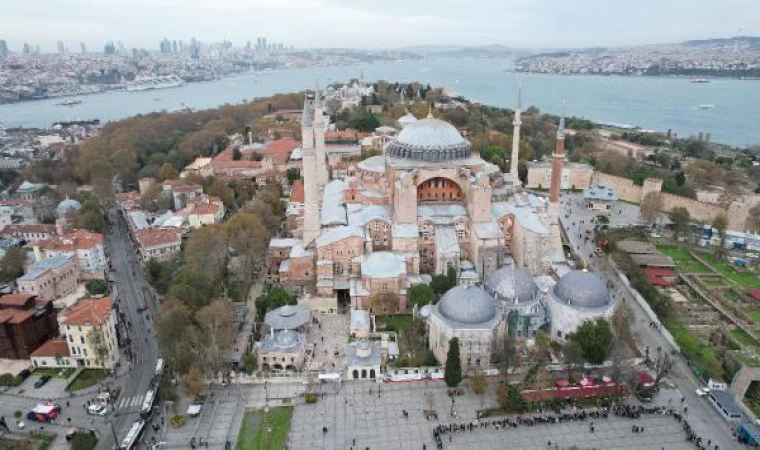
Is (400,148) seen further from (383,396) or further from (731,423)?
(731,423)

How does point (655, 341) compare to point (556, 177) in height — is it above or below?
below

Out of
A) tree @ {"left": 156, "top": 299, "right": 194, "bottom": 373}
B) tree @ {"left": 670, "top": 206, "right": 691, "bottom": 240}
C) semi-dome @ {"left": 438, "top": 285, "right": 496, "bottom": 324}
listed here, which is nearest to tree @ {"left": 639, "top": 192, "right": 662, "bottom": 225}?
tree @ {"left": 670, "top": 206, "right": 691, "bottom": 240}

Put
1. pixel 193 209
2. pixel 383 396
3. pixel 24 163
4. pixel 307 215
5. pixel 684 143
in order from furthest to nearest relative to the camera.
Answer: pixel 684 143 < pixel 24 163 < pixel 193 209 < pixel 307 215 < pixel 383 396

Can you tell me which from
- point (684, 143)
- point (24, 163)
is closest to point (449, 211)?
point (684, 143)

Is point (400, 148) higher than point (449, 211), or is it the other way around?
point (400, 148)

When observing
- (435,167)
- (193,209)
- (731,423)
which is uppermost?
(435,167)

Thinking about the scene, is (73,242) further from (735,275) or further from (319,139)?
(735,275)

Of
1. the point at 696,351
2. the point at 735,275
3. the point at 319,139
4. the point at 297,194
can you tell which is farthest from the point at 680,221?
the point at 297,194
